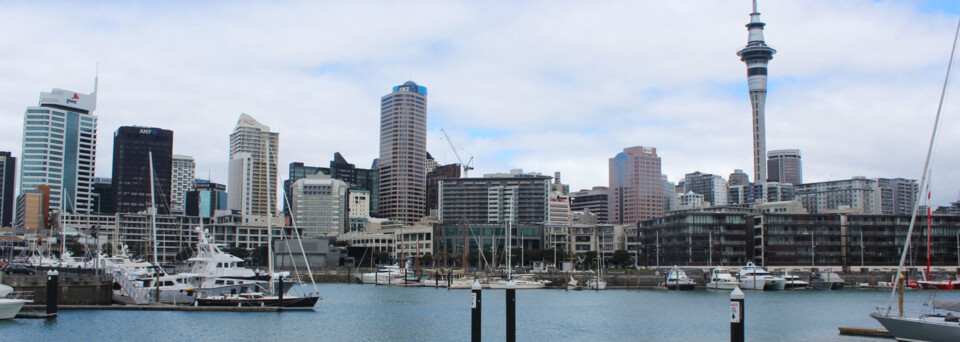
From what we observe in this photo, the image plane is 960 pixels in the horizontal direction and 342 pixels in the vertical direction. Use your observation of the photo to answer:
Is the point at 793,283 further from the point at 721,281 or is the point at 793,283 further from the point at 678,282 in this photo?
the point at 678,282

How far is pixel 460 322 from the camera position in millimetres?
72500

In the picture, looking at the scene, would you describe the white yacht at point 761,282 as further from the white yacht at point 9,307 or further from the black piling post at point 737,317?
the black piling post at point 737,317

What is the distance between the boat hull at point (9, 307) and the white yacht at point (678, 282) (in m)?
90.1

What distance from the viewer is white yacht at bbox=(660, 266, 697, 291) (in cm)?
12794

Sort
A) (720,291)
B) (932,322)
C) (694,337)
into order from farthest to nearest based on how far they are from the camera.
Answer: (720,291)
(694,337)
(932,322)

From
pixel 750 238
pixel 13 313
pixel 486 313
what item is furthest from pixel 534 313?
pixel 750 238

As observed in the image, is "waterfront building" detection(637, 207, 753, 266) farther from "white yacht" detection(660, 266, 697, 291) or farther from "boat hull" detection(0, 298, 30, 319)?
"boat hull" detection(0, 298, 30, 319)

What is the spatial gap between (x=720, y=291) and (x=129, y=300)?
283ft

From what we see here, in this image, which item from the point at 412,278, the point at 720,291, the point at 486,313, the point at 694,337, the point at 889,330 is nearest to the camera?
the point at 889,330

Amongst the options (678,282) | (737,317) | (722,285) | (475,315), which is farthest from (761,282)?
(737,317)

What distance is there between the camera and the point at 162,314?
69000 mm

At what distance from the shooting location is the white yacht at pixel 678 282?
128 meters

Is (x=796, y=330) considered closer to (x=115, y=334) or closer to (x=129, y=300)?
(x=115, y=334)

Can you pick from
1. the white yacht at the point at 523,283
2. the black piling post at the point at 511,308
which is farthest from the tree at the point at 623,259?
the black piling post at the point at 511,308
